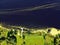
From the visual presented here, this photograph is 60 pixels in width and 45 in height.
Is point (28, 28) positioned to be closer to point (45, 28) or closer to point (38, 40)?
point (45, 28)

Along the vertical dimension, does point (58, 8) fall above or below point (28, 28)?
above

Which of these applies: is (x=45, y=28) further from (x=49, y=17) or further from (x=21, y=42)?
(x=21, y=42)

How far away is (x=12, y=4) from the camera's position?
145 feet

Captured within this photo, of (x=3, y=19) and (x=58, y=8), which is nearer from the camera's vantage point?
(x=3, y=19)

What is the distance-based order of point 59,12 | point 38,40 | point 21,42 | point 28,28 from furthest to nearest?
1. point 59,12
2. point 28,28
3. point 21,42
4. point 38,40

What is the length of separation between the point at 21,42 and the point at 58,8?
31.2 metres

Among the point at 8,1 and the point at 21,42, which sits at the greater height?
the point at 8,1

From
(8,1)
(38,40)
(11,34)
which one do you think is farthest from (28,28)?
(38,40)

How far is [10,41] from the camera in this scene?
13.6 metres

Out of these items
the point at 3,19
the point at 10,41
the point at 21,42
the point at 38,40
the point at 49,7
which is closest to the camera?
the point at 38,40

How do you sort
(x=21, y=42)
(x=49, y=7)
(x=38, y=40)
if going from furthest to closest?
1. (x=49, y=7)
2. (x=21, y=42)
3. (x=38, y=40)

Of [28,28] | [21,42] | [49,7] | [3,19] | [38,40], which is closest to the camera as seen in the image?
[38,40]

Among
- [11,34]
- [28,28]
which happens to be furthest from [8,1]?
[11,34]

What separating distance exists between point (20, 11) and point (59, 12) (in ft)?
21.0
